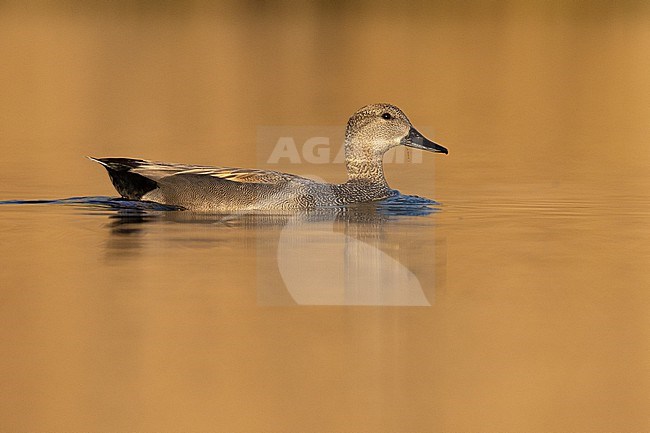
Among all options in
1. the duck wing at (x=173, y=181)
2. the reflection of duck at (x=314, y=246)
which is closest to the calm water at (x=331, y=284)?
the reflection of duck at (x=314, y=246)

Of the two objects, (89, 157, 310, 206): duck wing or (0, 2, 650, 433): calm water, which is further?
(89, 157, 310, 206): duck wing

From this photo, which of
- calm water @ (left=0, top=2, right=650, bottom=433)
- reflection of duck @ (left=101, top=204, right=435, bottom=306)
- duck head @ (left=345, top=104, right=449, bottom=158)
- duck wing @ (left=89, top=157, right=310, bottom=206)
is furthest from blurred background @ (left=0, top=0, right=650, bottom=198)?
reflection of duck @ (left=101, top=204, right=435, bottom=306)

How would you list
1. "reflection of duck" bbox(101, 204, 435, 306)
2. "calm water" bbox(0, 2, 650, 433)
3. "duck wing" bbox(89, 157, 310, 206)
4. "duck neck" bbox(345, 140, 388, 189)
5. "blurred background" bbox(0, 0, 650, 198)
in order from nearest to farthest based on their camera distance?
"calm water" bbox(0, 2, 650, 433)
"reflection of duck" bbox(101, 204, 435, 306)
"duck wing" bbox(89, 157, 310, 206)
"duck neck" bbox(345, 140, 388, 189)
"blurred background" bbox(0, 0, 650, 198)

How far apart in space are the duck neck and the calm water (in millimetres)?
461

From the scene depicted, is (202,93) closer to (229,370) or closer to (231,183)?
(231,183)

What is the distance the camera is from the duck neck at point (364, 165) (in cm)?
1306

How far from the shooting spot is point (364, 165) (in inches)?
516

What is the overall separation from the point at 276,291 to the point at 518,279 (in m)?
1.40

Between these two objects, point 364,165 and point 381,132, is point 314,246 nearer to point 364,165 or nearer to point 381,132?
point 364,165

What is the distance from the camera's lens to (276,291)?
8633mm

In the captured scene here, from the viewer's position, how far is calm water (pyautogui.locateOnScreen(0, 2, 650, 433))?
21.7 feet

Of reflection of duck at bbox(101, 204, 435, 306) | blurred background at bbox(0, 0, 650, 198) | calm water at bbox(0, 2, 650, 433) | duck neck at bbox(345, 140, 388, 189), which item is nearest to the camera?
calm water at bbox(0, 2, 650, 433)

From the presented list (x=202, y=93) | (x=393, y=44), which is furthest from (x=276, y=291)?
(x=393, y=44)

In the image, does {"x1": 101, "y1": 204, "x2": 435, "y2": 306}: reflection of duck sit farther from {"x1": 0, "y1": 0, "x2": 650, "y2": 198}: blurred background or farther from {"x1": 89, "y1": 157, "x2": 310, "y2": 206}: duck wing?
{"x1": 0, "y1": 0, "x2": 650, "y2": 198}: blurred background
